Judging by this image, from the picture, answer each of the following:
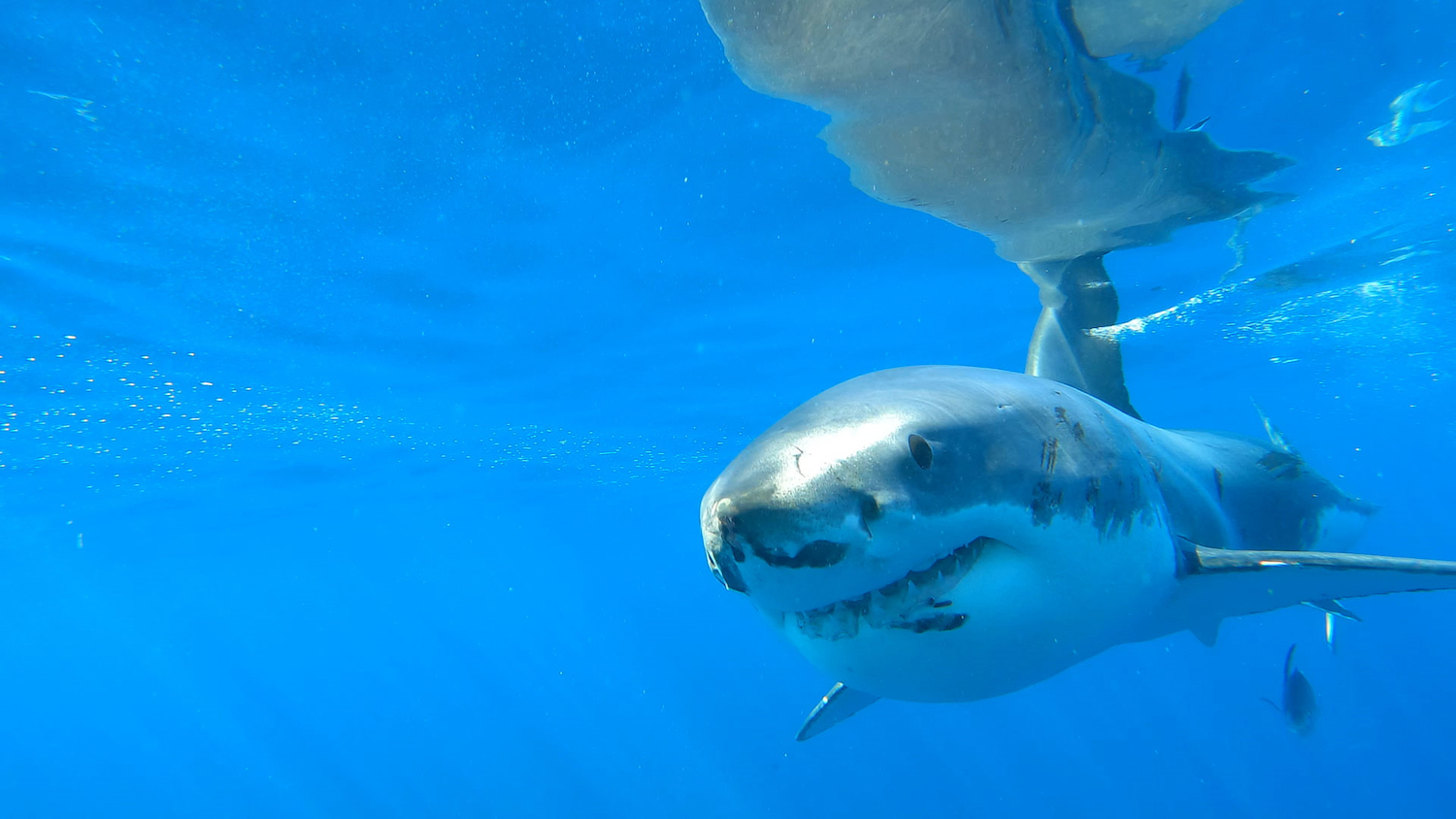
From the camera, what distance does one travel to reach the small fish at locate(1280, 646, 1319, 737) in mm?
9188

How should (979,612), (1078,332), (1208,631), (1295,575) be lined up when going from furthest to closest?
1. (1078,332)
2. (1208,631)
3. (1295,575)
4. (979,612)

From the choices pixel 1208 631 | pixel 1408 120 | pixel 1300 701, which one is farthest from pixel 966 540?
pixel 1408 120

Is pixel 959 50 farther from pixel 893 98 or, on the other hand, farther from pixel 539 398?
pixel 539 398

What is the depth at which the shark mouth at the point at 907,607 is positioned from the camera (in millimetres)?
2133

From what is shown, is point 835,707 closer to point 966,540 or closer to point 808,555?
point 966,540

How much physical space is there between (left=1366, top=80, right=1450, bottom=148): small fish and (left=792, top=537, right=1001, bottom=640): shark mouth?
10399mm

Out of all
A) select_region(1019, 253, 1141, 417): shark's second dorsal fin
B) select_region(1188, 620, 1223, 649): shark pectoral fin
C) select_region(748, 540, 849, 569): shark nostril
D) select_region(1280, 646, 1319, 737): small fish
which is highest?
select_region(748, 540, 849, 569): shark nostril

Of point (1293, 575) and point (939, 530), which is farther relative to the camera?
point (1293, 575)

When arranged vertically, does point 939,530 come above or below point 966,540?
above

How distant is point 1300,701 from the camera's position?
923cm

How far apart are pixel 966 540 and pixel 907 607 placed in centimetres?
26

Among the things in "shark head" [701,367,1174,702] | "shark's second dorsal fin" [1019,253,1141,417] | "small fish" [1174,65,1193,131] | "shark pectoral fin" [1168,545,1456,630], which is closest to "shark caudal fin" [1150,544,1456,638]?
"shark pectoral fin" [1168,545,1456,630]

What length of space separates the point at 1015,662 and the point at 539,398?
17.7 meters

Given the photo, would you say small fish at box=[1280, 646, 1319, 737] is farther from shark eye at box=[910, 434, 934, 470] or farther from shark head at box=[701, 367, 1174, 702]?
shark eye at box=[910, 434, 934, 470]
